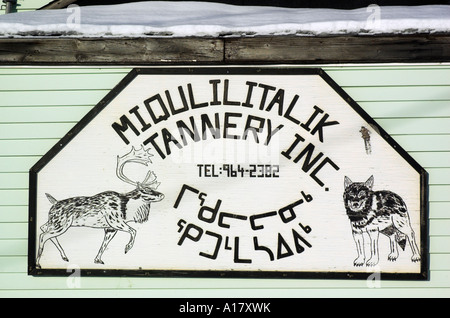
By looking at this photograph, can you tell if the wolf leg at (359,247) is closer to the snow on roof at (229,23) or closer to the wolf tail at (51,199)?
the snow on roof at (229,23)

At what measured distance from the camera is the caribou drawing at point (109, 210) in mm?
3295

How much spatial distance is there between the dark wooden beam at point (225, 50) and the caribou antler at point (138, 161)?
80 cm

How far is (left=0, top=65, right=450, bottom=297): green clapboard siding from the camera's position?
128 inches

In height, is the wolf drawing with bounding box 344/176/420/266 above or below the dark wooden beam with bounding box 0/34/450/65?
below

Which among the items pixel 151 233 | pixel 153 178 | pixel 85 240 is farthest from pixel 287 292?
pixel 85 240

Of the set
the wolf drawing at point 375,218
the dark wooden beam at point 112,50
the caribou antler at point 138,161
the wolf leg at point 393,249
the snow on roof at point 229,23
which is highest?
the snow on roof at point 229,23

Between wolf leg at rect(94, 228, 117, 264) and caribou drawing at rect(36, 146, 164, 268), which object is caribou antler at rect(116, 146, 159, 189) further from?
wolf leg at rect(94, 228, 117, 264)

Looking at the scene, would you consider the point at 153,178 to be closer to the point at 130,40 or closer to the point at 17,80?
the point at 130,40

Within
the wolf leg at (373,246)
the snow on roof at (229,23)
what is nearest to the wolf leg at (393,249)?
the wolf leg at (373,246)

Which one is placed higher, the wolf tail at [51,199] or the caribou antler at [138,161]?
the caribou antler at [138,161]

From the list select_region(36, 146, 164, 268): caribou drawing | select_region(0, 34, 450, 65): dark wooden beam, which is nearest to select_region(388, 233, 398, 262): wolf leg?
select_region(0, 34, 450, 65): dark wooden beam

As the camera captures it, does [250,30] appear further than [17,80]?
No

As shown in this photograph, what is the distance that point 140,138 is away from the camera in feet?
10.9
